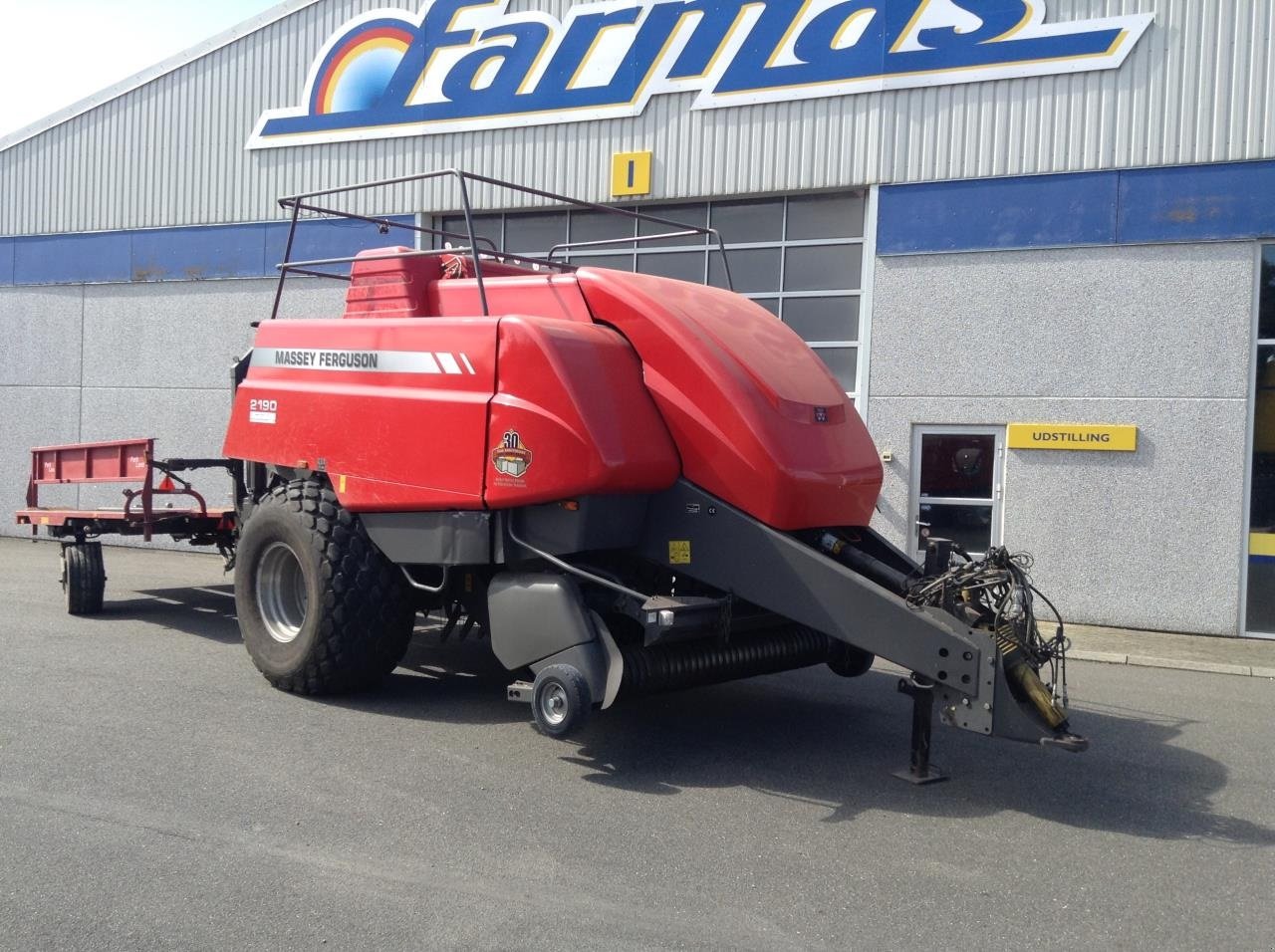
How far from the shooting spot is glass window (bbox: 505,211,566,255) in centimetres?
1430

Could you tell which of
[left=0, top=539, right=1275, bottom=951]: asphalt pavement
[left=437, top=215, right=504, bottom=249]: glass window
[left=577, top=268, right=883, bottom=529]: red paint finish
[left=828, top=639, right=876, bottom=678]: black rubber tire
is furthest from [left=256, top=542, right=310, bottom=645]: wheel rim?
[left=437, top=215, right=504, bottom=249]: glass window

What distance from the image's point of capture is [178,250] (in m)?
16.3

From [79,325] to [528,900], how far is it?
49.9 ft

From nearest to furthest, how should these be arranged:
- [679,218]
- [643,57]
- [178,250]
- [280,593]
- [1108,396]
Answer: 1. [280,593]
2. [1108,396]
3. [643,57]
4. [679,218]
5. [178,250]

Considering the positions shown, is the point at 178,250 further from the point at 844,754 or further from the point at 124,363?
the point at 844,754

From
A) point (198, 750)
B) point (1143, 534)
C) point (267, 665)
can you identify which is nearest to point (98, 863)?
point (198, 750)

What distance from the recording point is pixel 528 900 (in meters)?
4.39

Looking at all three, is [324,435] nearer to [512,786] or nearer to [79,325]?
[512,786]

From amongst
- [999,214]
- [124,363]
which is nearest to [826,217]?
[999,214]

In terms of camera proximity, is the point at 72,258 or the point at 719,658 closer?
the point at 719,658

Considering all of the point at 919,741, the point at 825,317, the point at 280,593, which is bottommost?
the point at 919,741

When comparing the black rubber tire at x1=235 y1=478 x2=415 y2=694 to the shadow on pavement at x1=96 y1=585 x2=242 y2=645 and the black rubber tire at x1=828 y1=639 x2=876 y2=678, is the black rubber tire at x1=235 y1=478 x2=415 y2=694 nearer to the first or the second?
the shadow on pavement at x1=96 y1=585 x2=242 y2=645

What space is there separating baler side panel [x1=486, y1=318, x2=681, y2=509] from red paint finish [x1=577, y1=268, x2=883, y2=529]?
148mm

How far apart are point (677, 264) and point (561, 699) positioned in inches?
338
